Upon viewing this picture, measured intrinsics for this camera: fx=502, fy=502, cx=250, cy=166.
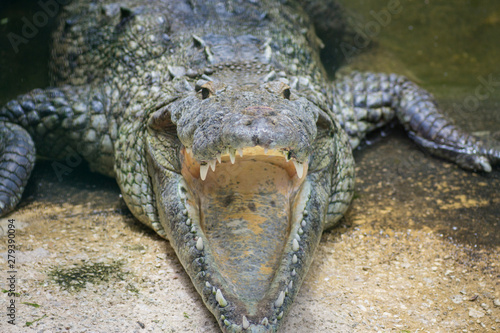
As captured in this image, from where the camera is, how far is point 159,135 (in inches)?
117

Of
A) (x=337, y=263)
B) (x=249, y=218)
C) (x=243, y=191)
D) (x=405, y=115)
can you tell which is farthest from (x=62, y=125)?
(x=405, y=115)

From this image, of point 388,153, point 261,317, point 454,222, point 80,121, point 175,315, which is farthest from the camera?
point 388,153

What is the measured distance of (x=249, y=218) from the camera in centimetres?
258

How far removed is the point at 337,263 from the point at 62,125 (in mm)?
2267

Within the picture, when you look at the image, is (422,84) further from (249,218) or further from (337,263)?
(249,218)

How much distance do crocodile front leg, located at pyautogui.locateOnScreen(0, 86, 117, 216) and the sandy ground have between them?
22 centimetres

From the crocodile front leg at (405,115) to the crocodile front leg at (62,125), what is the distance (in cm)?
181

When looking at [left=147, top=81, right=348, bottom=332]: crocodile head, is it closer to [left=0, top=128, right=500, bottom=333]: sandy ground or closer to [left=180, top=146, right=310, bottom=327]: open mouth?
[left=180, top=146, right=310, bottom=327]: open mouth

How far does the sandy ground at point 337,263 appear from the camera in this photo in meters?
2.32

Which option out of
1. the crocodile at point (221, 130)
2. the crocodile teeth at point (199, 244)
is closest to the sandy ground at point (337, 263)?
the crocodile at point (221, 130)

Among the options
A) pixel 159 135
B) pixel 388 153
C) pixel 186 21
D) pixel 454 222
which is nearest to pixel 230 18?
pixel 186 21

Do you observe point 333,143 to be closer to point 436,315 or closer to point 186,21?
point 436,315

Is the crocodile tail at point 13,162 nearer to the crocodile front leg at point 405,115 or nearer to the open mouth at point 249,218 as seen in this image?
the open mouth at point 249,218

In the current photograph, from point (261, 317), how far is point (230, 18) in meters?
2.53
